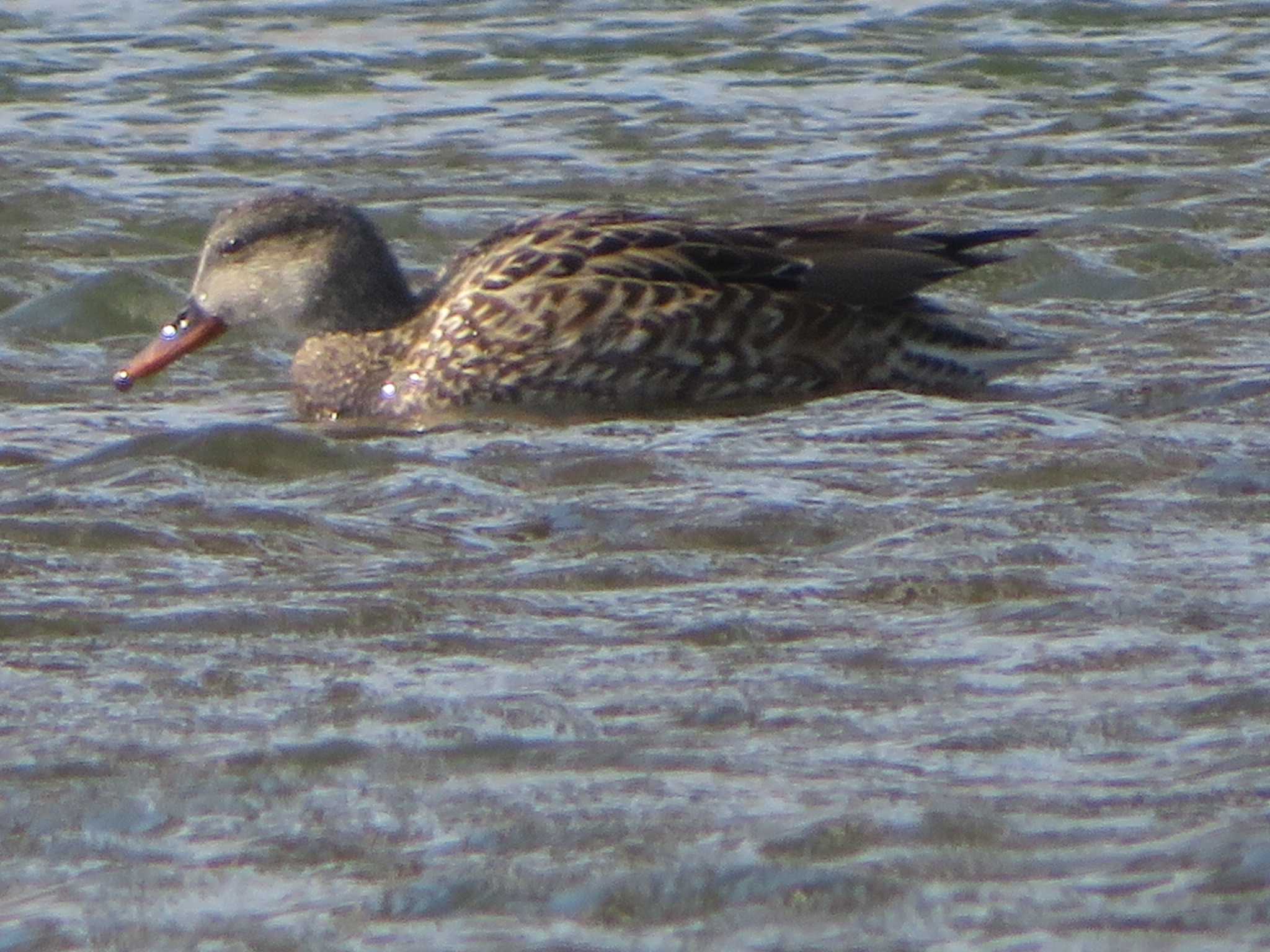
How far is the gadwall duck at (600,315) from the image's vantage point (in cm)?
893

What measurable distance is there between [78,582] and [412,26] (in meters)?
7.86

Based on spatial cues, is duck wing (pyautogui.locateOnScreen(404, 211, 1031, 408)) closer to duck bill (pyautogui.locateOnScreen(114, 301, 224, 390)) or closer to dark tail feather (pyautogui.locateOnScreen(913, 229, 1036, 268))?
dark tail feather (pyautogui.locateOnScreen(913, 229, 1036, 268))

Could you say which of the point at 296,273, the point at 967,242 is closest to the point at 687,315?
the point at 967,242

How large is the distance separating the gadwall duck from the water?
26 cm

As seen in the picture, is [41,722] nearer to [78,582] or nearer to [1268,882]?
[78,582]

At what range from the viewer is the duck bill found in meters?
9.01

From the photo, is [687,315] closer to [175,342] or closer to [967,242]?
[967,242]

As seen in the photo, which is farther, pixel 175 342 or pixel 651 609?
pixel 175 342

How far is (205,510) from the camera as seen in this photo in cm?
721

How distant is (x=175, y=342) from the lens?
9109 mm

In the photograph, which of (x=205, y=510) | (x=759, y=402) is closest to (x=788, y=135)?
(x=759, y=402)

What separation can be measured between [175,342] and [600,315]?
133cm

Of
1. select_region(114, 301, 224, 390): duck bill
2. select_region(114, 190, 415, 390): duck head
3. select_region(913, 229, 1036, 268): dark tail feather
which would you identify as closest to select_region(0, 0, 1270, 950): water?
select_region(114, 301, 224, 390): duck bill

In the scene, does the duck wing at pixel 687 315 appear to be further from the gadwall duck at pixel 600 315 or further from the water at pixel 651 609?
the water at pixel 651 609
